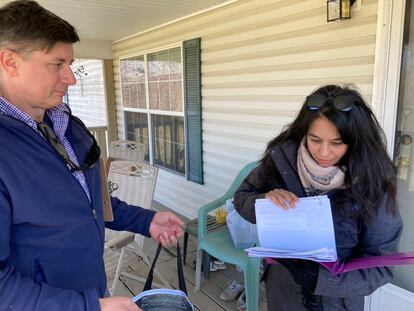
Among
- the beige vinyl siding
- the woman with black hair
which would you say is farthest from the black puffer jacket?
the beige vinyl siding

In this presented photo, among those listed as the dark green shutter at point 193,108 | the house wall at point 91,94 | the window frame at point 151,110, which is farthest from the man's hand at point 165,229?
the house wall at point 91,94

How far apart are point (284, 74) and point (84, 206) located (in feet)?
6.90

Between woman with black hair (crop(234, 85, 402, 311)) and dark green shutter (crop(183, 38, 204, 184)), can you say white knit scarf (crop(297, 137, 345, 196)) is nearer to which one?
woman with black hair (crop(234, 85, 402, 311))

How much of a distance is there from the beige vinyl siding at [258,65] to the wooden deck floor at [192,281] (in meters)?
0.86

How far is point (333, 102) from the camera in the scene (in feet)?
3.58

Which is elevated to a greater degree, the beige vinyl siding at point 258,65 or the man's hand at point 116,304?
the beige vinyl siding at point 258,65

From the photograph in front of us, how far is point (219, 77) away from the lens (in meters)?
3.19

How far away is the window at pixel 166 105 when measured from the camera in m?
3.62

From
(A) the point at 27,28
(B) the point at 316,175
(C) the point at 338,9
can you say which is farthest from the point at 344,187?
(C) the point at 338,9

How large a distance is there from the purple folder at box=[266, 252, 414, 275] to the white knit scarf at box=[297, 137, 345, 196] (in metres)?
0.25

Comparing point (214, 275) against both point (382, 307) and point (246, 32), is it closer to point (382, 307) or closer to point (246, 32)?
point (382, 307)

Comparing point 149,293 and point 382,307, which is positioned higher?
point 149,293

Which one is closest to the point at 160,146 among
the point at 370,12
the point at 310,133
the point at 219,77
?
the point at 219,77

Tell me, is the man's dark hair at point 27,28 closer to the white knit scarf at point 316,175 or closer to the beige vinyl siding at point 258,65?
the white knit scarf at point 316,175
